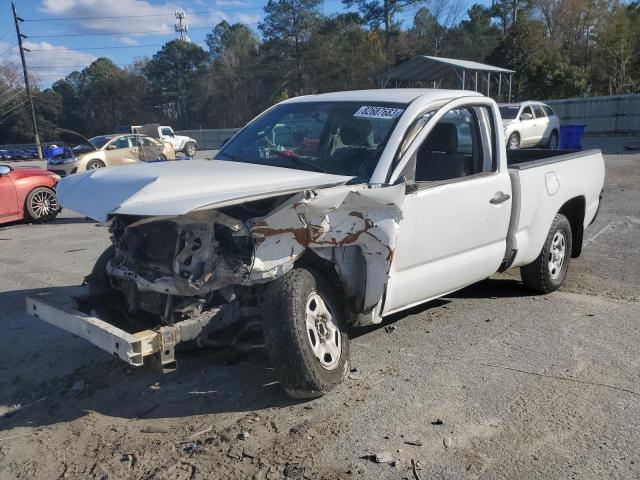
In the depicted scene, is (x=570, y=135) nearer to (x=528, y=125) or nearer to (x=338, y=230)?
(x=528, y=125)

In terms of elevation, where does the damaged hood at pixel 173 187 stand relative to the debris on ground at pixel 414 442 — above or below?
above

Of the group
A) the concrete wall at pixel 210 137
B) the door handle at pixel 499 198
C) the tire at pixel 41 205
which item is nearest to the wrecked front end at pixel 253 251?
the door handle at pixel 499 198

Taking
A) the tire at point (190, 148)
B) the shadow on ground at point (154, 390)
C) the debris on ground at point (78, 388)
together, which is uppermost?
the debris on ground at point (78, 388)

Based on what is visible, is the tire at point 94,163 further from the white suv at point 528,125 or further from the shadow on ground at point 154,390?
the shadow on ground at point 154,390

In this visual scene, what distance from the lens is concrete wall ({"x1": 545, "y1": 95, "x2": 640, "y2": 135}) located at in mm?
29828

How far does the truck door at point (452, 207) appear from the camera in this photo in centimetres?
429

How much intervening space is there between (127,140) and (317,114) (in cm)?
2066

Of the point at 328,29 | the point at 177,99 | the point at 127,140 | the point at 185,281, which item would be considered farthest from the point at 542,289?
the point at 177,99

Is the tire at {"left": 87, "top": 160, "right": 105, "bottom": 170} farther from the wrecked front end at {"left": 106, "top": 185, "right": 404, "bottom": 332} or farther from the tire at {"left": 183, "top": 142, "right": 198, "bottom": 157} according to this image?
the wrecked front end at {"left": 106, "top": 185, "right": 404, "bottom": 332}

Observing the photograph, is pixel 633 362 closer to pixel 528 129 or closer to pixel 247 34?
pixel 528 129

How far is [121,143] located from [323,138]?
20760 mm

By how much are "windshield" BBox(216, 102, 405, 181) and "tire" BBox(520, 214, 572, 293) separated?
88.6 inches

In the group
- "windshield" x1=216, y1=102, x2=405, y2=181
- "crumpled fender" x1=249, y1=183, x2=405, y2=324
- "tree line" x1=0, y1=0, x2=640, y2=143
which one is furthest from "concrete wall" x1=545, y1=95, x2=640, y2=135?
"crumpled fender" x1=249, y1=183, x2=405, y2=324

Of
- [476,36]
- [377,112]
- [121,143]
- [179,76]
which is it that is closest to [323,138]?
[377,112]
